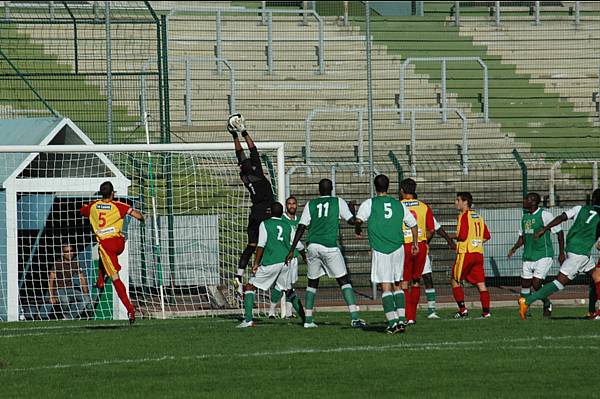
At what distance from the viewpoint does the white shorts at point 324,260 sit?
47.9ft

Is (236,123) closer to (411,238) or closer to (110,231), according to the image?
(110,231)

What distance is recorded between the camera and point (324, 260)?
14633 mm

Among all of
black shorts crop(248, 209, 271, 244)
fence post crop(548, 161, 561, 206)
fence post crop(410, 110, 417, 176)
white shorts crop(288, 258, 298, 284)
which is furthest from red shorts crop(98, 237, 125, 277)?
fence post crop(548, 161, 561, 206)

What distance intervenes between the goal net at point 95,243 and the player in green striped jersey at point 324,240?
3.86 meters

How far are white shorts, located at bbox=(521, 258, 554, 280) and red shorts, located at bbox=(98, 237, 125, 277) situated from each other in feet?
19.2

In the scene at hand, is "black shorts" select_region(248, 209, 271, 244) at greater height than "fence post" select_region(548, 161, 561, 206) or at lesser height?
lesser

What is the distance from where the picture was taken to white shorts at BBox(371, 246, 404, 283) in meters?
13.6

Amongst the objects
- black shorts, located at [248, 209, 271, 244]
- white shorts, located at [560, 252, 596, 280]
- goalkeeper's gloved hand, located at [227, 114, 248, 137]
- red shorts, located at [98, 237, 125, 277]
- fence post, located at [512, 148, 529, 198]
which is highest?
goalkeeper's gloved hand, located at [227, 114, 248, 137]

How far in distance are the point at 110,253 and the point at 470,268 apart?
4.99 meters

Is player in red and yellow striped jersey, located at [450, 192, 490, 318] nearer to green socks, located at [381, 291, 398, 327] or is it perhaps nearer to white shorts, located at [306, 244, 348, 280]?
white shorts, located at [306, 244, 348, 280]

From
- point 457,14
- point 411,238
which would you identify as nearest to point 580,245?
point 411,238

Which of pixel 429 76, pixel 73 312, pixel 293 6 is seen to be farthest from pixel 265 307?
pixel 293 6

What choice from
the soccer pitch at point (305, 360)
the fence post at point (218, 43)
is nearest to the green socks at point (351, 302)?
the soccer pitch at point (305, 360)

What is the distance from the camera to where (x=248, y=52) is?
89.2 ft
